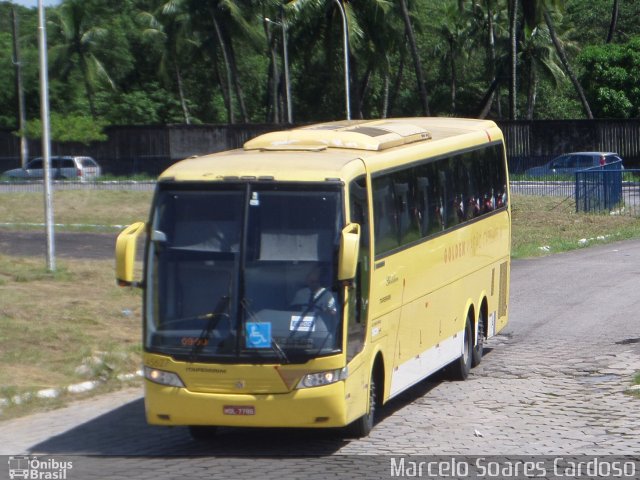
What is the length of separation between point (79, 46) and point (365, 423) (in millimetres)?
60431

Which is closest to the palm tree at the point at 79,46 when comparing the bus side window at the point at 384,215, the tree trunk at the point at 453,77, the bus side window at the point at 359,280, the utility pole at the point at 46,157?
the tree trunk at the point at 453,77

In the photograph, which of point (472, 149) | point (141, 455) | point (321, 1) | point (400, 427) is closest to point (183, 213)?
point (141, 455)

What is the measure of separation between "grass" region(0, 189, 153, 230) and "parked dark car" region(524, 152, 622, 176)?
17.2m

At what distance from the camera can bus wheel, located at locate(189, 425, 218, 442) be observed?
10383mm

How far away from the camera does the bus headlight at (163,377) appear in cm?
955

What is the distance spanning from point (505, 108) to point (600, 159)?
28.8 metres

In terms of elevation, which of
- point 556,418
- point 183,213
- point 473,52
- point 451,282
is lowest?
point 556,418

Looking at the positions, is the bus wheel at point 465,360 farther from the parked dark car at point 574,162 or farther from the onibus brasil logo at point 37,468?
the parked dark car at point 574,162

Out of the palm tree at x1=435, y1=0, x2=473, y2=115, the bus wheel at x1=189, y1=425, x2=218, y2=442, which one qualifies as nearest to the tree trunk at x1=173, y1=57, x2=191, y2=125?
the palm tree at x1=435, y1=0, x2=473, y2=115

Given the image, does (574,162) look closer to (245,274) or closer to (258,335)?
(245,274)

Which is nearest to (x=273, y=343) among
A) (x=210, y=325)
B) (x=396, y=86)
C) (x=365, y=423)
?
(x=210, y=325)

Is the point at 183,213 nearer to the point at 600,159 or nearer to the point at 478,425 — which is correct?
the point at 478,425

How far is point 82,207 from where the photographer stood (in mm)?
39156

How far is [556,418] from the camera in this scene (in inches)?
434
